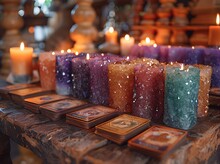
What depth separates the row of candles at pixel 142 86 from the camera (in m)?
0.66

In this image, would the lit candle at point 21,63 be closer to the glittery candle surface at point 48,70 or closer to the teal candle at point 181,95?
the glittery candle surface at point 48,70

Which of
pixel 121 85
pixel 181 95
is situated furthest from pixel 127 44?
pixel 181 95

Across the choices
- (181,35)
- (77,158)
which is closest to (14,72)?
(77,158)

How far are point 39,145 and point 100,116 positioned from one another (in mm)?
177

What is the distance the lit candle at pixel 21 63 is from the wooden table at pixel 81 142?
1.15ft

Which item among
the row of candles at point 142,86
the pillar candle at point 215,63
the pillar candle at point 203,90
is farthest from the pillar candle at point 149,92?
the pillar candle at point 215,63

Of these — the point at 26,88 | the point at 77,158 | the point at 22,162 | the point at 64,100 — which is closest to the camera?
the point at 77,158

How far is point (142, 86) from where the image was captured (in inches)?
28.5

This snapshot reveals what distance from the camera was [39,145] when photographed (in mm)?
666

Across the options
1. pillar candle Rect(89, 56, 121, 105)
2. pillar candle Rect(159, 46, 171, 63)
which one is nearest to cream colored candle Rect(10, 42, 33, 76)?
pillar candle Rect(89, 56, 121, 105)

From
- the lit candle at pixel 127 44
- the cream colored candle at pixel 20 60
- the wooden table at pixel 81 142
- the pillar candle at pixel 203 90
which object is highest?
the lit candle at pixel 127 44

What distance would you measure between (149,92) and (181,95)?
100 mm

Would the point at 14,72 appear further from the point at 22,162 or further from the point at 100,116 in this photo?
the point at 100,116

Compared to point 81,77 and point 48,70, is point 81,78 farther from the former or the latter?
point 48,70
